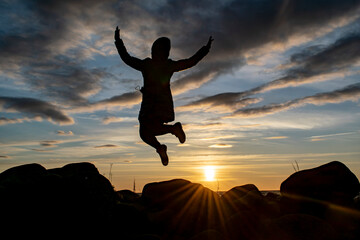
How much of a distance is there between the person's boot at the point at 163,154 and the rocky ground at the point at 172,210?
1.33m

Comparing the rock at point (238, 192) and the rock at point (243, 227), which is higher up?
the rock at point (238, 192)

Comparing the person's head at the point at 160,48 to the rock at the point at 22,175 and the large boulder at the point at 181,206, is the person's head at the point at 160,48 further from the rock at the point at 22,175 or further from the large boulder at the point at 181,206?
the rock at the point at 22,175

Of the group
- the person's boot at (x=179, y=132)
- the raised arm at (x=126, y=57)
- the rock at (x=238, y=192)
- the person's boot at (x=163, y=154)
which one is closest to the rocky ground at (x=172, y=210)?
the rock at (x=238, y=192)

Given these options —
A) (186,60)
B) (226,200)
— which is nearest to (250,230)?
(226,200)

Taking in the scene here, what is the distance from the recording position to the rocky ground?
3935 mm

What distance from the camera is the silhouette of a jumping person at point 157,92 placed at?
757 centimetres

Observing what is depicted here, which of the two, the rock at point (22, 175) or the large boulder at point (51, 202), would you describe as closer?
the large boulder at point (51, 202)

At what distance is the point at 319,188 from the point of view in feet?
19.6

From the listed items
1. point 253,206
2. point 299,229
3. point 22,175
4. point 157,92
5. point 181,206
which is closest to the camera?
point 299,229

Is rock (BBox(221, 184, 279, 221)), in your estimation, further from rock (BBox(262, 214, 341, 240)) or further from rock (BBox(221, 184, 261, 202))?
rock (BBox(262, 214, 341, 240))

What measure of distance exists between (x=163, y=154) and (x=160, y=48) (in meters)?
3.05

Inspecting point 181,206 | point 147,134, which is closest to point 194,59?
point 147,134

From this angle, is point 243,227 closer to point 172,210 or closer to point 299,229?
point 299,229

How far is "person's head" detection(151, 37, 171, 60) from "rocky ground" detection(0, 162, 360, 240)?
11.8ft
